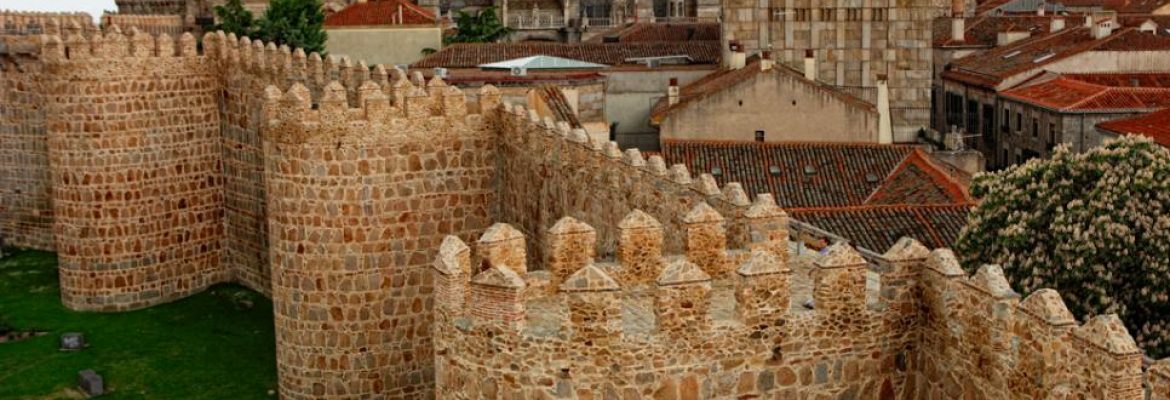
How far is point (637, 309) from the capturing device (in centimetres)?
1207

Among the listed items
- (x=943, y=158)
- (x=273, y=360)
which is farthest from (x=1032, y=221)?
(x=943, y=158)

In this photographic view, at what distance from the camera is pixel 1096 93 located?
5084 centimetres

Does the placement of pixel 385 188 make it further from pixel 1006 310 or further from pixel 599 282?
pixel 1006 310

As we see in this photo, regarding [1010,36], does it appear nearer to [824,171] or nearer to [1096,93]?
[1096,93]

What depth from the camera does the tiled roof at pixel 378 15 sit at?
2363 inches

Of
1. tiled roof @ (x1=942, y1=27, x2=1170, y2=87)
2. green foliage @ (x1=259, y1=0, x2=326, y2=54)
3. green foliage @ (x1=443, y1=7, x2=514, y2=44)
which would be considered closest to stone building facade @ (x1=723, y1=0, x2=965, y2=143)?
tiled roof @ (x1=942, y1=27, x2=1170, y2=87)

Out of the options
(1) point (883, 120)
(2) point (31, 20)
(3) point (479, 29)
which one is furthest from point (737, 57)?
(3) point (479, 29)

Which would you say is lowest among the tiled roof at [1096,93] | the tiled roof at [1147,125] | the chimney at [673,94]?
the tiled roof at [1147,125]

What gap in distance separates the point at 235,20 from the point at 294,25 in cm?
185

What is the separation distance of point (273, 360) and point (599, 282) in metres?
14.0

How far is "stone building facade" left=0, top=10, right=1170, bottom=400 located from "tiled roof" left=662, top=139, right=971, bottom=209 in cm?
1147

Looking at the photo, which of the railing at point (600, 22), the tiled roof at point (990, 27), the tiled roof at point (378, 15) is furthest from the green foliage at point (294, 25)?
the railing at point (600, 22)

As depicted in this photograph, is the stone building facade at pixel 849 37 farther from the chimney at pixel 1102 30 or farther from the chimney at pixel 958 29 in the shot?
the chimney at pixel 958 29

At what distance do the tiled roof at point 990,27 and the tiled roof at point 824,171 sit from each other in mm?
32758
